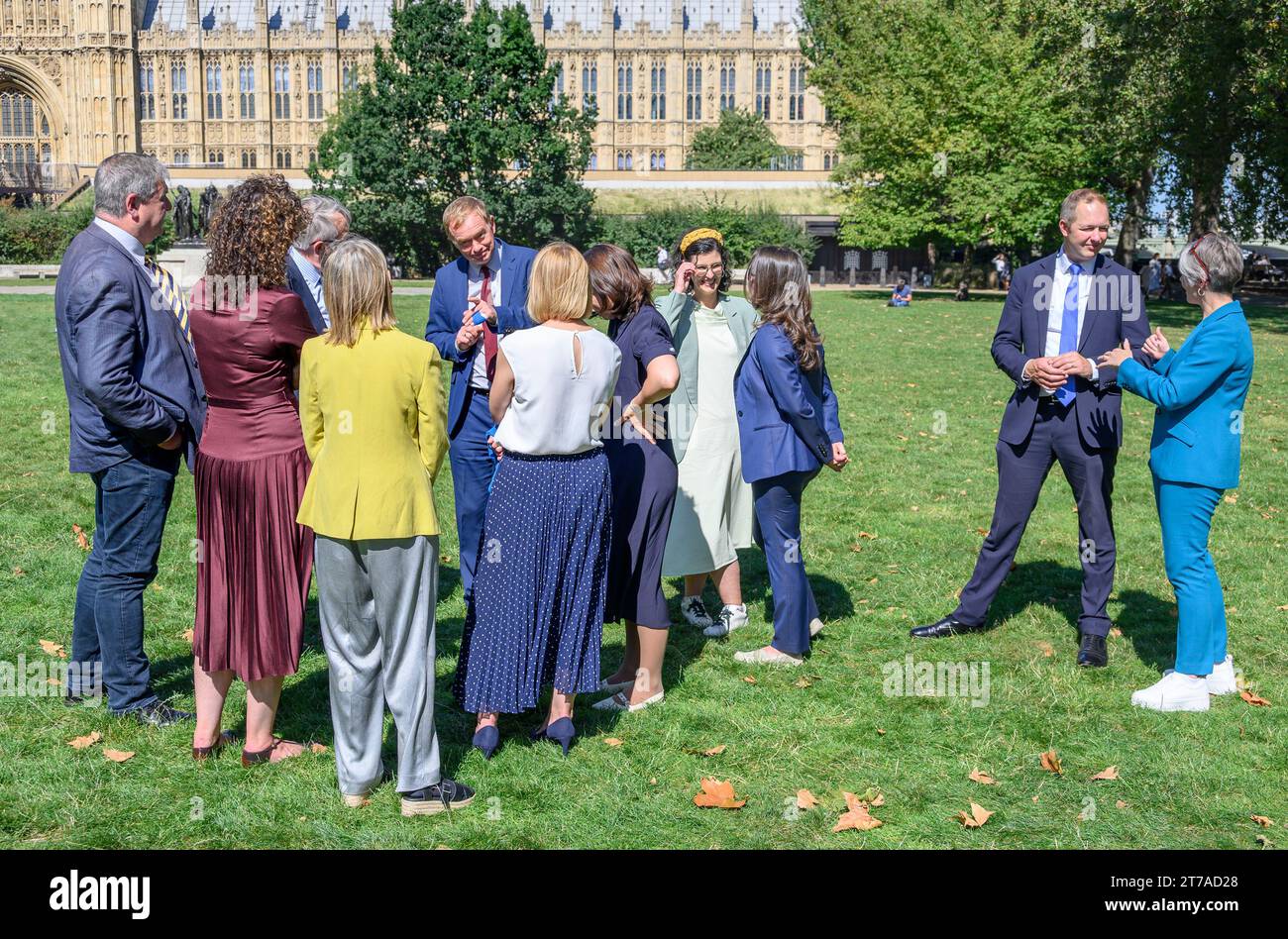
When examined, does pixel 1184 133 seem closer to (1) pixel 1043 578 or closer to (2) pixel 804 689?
(1) pixel 1043 578

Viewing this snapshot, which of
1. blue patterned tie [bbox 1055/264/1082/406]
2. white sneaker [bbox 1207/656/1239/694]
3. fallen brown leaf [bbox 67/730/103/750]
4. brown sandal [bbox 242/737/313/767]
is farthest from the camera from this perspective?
blue patterned tie [bbox 1055/264/1082/406]

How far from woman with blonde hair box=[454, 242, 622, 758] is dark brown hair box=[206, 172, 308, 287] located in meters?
0.92

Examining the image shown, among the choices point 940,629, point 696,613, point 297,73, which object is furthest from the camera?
point 297,73

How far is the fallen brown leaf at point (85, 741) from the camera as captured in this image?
4926mm

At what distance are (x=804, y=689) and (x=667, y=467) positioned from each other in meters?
1.33

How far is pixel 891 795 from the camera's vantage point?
182 inches

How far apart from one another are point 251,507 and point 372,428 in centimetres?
73

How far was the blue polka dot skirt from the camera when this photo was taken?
4738mm

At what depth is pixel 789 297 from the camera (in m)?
5.82

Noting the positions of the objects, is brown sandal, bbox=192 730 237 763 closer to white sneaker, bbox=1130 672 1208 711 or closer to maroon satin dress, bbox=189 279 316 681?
maroon satin dress, bbox=189 279 316 681

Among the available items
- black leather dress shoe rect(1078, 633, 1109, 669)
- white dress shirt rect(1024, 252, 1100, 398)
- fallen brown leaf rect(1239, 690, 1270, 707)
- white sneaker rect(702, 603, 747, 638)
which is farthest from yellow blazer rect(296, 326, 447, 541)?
fallen brown leaf rect(1239, 690, 1270, 707)

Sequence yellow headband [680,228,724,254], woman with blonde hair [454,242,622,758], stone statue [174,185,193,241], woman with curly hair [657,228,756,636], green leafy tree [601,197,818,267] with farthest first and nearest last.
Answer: green leafy tree [601,197,818,267] < stone statue [174,185,193,241] < woman with curly hair [657,228,756,636] < yellow headband [680,228,724,254] < woman with blonde hair [454,242,622,758]

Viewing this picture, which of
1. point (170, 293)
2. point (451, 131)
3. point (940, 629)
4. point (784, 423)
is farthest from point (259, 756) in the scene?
point (451, 131)

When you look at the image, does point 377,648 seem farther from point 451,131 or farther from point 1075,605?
point 451,131
